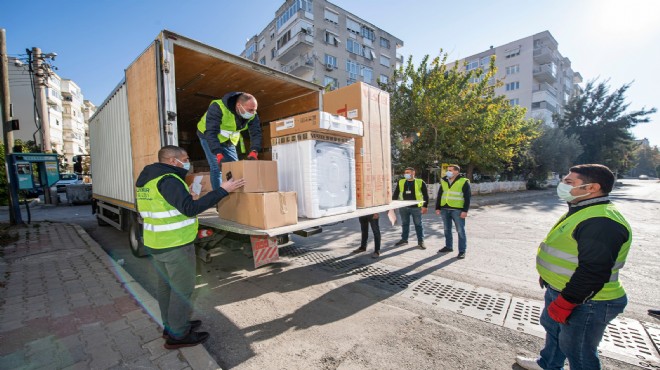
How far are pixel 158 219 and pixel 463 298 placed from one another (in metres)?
3.39

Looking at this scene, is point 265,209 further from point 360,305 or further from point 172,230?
point 360,305

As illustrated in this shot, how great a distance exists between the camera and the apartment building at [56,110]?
32156 mm

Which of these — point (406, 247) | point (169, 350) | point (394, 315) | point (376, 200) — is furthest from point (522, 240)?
point (169, 350)

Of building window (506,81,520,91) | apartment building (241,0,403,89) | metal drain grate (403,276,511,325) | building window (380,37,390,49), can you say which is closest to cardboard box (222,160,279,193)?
metal drain grate (403,276,511,325)

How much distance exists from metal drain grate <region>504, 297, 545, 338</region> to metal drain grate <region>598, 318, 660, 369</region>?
46 centimetres

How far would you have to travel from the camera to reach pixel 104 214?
7219 mm

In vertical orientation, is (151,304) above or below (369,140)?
below

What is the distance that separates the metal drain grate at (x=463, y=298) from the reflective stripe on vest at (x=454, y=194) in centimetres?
172

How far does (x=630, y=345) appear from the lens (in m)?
2.47

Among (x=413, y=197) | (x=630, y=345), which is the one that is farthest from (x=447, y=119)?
(x=630, y=345)

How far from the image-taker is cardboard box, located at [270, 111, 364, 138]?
302cm

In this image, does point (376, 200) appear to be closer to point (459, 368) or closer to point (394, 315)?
point (394, 315)

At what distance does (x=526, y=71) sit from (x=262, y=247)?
4601 centimetres

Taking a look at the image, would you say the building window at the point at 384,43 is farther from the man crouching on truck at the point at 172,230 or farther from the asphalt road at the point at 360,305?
the man crouching on truck at the point at 172,230
